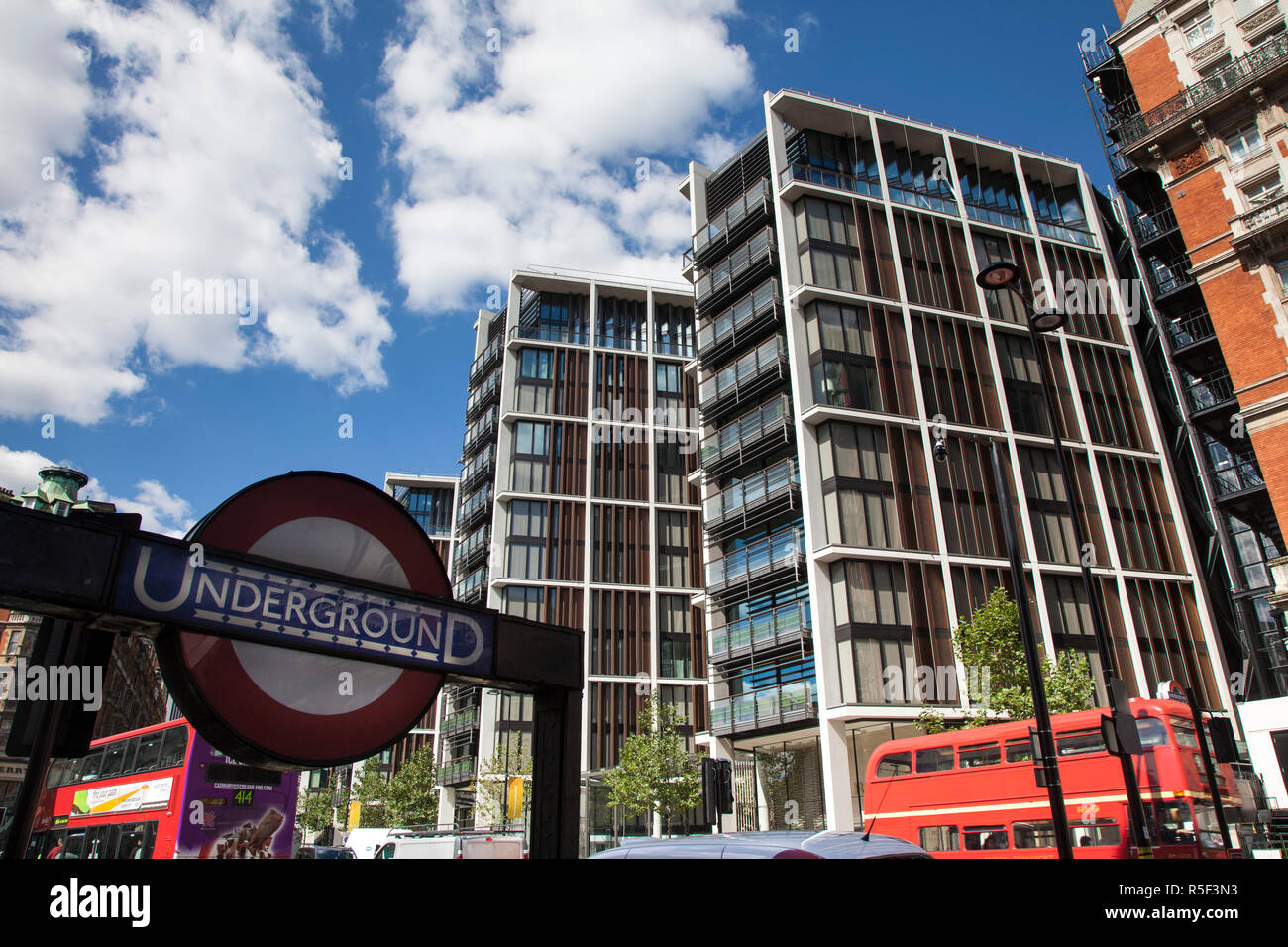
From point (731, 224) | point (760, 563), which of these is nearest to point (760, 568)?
point (760, 563)

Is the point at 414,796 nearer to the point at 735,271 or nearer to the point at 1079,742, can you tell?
the point at 735,271

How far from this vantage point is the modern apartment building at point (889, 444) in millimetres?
36844

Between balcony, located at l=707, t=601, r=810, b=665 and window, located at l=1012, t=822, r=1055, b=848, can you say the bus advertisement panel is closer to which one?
window, located at l=1012, t=822, r=1055, b=848

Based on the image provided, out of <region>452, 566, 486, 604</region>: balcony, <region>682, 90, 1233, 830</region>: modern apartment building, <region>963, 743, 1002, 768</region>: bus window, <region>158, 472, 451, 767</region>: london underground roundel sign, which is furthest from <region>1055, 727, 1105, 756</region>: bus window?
<region>452, 566, 486, 604</region>: balcony

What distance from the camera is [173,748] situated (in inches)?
755

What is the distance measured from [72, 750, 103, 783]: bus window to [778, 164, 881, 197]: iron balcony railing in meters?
38.4

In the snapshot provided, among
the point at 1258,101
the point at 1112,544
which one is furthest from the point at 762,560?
the point at 1258,101

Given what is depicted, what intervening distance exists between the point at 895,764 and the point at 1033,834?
17.4 feet

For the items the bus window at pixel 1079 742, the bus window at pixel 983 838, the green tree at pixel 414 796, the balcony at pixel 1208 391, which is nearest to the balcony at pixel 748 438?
the balcony at pixel 1208 391

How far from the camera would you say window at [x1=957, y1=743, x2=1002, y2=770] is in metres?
21.6

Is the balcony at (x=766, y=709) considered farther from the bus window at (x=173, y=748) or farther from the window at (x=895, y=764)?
the bus window at (x=173, y=748)
